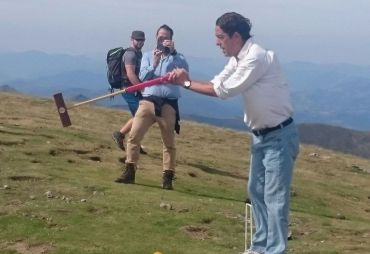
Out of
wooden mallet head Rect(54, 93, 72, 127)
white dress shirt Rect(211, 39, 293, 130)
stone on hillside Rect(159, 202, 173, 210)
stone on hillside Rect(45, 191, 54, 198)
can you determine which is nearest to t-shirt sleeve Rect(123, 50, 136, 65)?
wooden mallet head Rect(54, 93, 72, 127)

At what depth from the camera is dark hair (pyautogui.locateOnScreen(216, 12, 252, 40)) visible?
997 centimetres

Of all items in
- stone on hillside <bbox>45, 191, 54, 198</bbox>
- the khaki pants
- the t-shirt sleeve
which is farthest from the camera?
the t-shirt sleeve

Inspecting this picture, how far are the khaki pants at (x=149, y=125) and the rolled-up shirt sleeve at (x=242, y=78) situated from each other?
7334mm

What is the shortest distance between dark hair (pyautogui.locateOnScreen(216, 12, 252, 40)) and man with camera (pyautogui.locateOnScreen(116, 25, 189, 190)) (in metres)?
6.08

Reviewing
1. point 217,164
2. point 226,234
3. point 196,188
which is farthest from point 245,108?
point 217,164

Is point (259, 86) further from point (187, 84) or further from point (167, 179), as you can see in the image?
point (167, 179)

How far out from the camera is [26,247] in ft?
40.9

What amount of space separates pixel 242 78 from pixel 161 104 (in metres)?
7.44

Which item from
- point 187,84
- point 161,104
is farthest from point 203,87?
point 161,104

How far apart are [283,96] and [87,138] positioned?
1609cm

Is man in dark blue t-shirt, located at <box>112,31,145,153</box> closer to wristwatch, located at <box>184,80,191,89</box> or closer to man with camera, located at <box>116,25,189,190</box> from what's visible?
man with camera, located at <box>116,25,189,190</box>

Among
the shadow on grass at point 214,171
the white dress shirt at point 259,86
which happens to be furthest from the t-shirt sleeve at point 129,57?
the white dress shirt at point 259,86

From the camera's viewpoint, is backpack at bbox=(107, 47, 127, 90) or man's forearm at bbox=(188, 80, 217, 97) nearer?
man's forearm at bbox=(188, 80, 217, 97)

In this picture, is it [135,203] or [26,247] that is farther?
[135,203]
